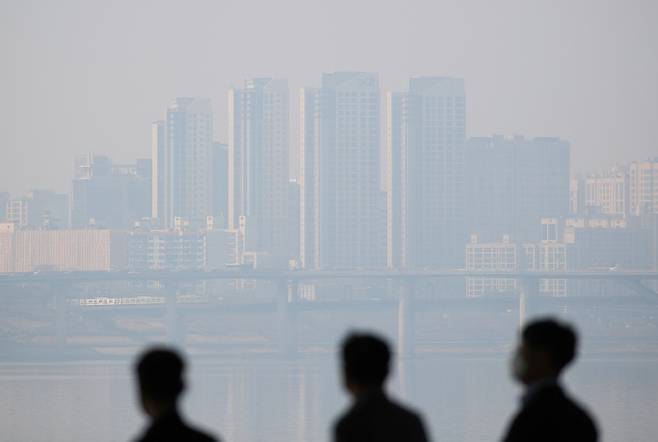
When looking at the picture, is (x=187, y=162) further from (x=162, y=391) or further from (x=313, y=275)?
(x=162, y=391)

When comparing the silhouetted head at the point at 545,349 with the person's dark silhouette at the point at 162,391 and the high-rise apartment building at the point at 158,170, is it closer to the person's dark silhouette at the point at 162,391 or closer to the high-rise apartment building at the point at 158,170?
the person's dark silhouette at the point at 162,391

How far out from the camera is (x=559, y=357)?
125 inches

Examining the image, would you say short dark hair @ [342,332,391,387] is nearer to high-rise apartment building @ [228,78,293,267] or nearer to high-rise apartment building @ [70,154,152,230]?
high-rise apartment building @ [228,78,293,267]

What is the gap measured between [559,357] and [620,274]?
180 feet

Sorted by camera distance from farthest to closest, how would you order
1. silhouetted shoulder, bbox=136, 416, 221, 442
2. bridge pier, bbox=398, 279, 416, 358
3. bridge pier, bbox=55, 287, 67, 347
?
bridge pier, bbox=398, 279, 416, 358 < bridge pier, bbox=55, 287, 67, 347 < silhouetted shoulder, bbox=136, 416, 221, 442

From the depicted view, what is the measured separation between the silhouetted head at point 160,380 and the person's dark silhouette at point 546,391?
0.69 metres

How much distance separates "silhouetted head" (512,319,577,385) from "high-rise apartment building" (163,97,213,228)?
9656 centimetres

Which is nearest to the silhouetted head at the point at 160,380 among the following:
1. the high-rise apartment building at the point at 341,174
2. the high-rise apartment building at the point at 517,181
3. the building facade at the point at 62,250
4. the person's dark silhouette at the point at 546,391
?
the person's dark silhouette at the point at 546,391

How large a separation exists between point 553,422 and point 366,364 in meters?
0.41

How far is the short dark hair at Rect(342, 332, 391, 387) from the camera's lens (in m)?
3.10

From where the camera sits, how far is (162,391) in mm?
2984

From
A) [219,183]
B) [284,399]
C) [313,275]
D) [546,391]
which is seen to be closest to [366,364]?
[546,391]

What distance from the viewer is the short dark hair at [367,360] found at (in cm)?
310

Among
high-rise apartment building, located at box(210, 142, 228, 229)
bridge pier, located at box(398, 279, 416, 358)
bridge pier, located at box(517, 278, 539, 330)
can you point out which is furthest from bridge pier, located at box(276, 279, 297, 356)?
high-rise apartment building, located at box(210, 142, 228, 229)
